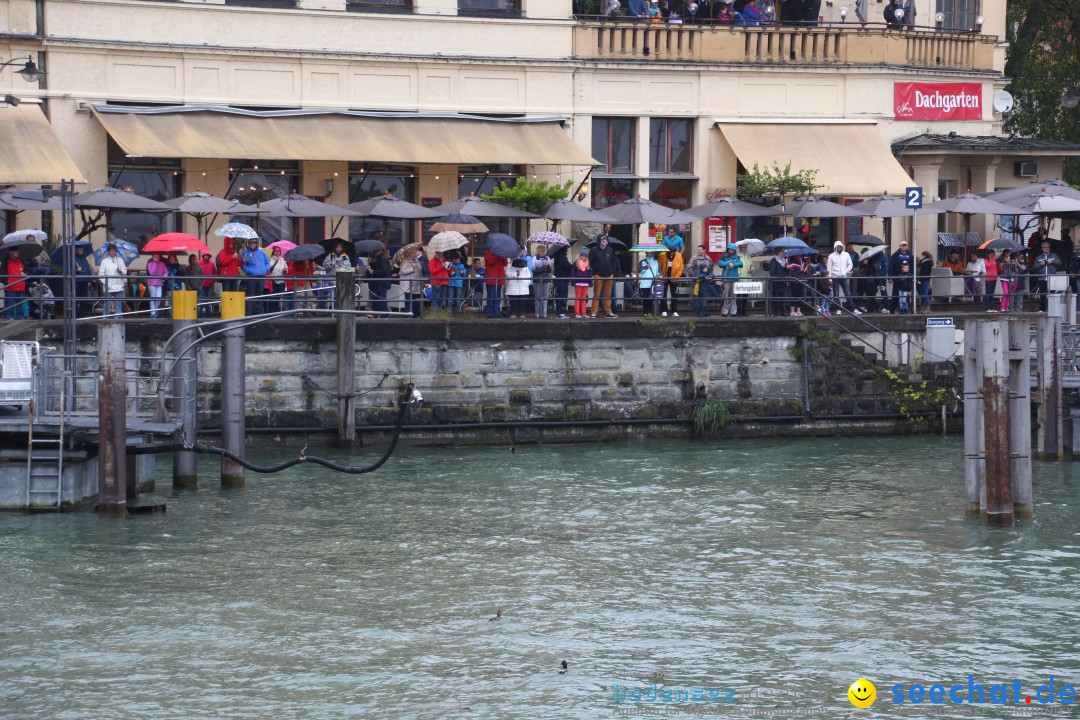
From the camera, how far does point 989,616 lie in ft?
56.7

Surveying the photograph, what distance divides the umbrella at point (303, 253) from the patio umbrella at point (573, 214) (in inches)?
180

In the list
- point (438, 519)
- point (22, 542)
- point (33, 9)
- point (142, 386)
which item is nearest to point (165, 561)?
point (22, 542)

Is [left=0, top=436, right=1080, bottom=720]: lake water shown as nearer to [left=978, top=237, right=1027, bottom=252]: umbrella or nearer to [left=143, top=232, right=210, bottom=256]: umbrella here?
[left=143, top=232, right=210, bottom=256]: umbrella

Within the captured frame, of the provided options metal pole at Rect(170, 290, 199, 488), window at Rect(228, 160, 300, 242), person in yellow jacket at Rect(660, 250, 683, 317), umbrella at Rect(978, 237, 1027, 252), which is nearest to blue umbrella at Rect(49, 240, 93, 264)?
metal pole at Rect(170, 290, 199, 488)

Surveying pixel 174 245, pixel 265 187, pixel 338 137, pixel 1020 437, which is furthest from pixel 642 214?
pixel 1020 437

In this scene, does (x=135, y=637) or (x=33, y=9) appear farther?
(x=33, y=9)

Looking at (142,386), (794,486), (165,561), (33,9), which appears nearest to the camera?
(165,561)

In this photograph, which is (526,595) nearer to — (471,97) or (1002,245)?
(1002,245)

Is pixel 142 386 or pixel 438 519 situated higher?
pixel 142 386

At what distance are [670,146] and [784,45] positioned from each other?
3085mm

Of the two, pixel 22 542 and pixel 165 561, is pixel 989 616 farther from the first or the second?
pixel 22 542

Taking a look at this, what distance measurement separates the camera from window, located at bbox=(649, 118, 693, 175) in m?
35.8

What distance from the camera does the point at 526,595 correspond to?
715 inches

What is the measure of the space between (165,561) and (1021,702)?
906 cm
